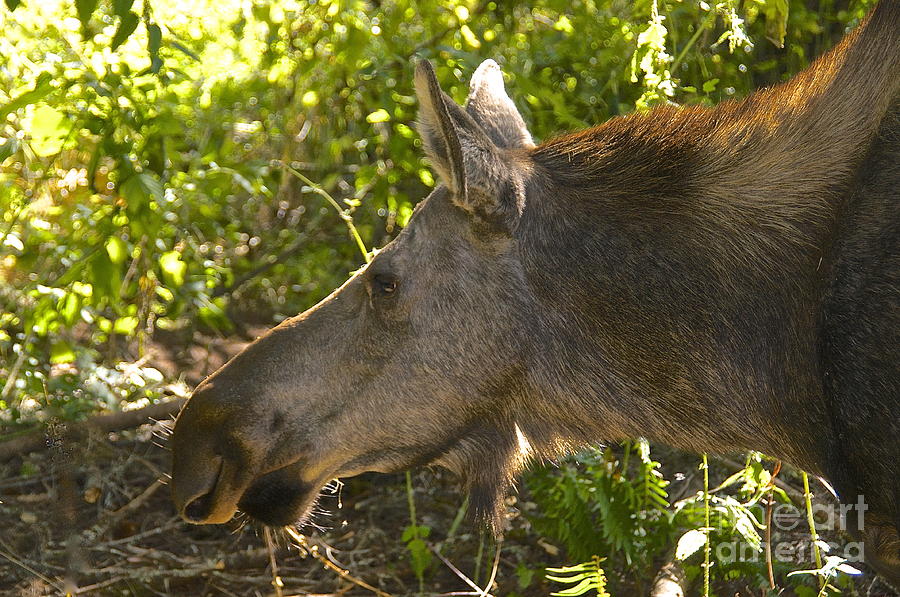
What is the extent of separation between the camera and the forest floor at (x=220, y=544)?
4.27m

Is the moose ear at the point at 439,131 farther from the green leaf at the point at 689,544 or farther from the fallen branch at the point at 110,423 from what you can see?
the fallen branch at the point at 110,423

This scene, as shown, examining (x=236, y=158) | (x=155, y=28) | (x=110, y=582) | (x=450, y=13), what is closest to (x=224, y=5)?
(x=236, y=158)

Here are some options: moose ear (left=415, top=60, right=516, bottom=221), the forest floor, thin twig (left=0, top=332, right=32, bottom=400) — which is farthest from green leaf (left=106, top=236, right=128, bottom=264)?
moose ear (left=415, top=60, right=516, bottom=221)

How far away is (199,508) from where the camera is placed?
10.6 feet

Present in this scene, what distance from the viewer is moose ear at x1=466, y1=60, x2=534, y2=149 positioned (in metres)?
A: 3.62

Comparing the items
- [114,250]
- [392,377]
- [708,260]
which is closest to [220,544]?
[114,250]

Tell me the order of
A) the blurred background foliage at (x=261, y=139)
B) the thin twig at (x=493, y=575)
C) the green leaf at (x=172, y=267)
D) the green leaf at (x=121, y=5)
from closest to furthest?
the green leaf at (x=121, y=5) < the thin twig at (x=493, y=575) < the blurred background foliage at (x=261, y=139) < the green leaf at (x=172, y=267)

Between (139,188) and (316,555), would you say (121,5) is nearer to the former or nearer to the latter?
(139,188)

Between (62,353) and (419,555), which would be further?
(62,353)

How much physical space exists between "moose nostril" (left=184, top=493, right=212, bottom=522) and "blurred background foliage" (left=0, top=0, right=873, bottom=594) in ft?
4.60

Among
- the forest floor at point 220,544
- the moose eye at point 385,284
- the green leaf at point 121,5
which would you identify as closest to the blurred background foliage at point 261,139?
the green leaf at point 121,5

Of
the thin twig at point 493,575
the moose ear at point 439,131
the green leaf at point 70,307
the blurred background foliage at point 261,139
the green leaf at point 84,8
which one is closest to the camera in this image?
the moose ear at point 439,131

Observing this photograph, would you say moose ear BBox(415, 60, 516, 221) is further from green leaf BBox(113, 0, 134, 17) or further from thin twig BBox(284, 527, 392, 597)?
thin twig BBox(284, 527, 392, 597)

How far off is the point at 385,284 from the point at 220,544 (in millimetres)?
2069
